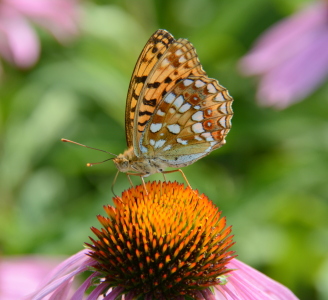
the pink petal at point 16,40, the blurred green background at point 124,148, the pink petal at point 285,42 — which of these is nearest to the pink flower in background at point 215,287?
the blurred green background at point 124,148

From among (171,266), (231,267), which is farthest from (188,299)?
(231,267)

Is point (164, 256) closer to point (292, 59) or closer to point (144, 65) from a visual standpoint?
point (144, 65)

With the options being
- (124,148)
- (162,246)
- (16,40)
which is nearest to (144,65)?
(162,246)

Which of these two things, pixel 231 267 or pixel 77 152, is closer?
pixel 231 267

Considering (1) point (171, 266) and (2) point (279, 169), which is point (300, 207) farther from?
(1) point (171, 266)

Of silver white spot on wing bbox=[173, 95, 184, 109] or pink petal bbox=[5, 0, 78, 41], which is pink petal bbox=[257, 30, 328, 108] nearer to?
silver white spot on wing bbox=[173, 95, 184, 109]

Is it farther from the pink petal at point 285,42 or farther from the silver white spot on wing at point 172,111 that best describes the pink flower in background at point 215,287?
the pink petal at point 285,42

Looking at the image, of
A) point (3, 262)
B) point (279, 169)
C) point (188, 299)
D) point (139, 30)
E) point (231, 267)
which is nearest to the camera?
point (188, 299)

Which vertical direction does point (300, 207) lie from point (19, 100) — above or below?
below
